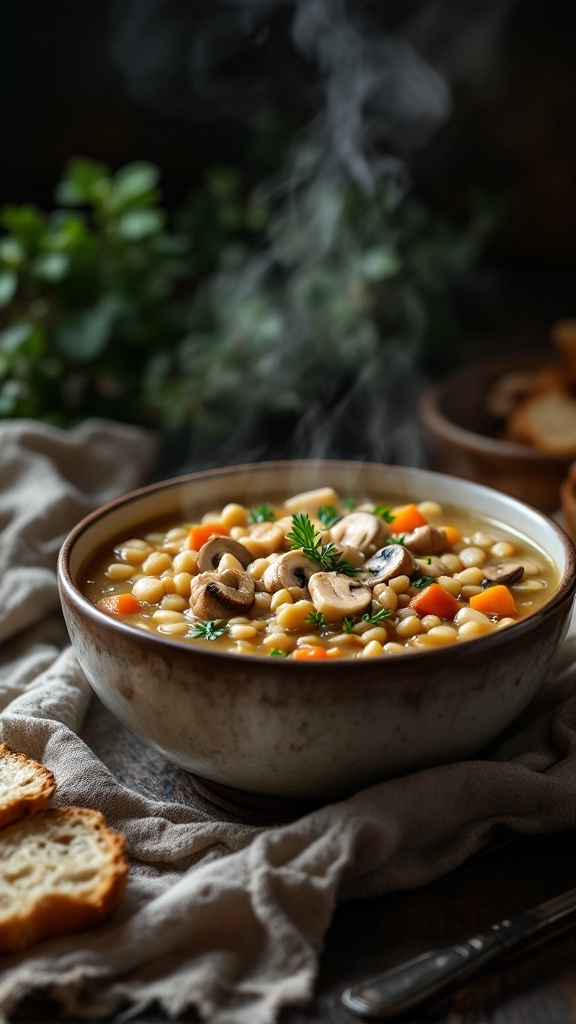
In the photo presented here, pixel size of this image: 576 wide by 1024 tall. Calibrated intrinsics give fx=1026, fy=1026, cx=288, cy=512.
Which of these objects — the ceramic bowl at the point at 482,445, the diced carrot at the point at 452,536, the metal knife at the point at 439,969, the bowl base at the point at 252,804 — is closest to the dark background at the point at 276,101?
the ceramic bowl at the point at 482,445

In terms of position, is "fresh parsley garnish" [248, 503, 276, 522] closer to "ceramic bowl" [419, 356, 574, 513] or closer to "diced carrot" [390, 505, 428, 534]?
"diced carrot" [390, 505, 428, 534]

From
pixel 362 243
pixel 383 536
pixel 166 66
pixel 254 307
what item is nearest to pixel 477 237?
pixel 362 243

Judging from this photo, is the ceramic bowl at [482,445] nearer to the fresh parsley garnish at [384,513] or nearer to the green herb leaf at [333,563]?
the fresh parsley garnish at [384,513]

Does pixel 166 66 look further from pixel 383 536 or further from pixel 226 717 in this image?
pixel 226 717

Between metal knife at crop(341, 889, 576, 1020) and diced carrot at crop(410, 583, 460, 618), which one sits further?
diced carrot at crop(410, 583, 460, 618)

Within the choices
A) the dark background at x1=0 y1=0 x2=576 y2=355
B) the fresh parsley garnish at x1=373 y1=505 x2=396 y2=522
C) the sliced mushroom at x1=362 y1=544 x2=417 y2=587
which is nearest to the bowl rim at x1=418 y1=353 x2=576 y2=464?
the dark background at x1=0 y1=0 x2=576 y2=355

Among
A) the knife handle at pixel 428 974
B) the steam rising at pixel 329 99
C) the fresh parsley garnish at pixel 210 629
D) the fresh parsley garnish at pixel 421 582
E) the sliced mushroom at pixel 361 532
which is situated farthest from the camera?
the steam rising at pixel 329 99
